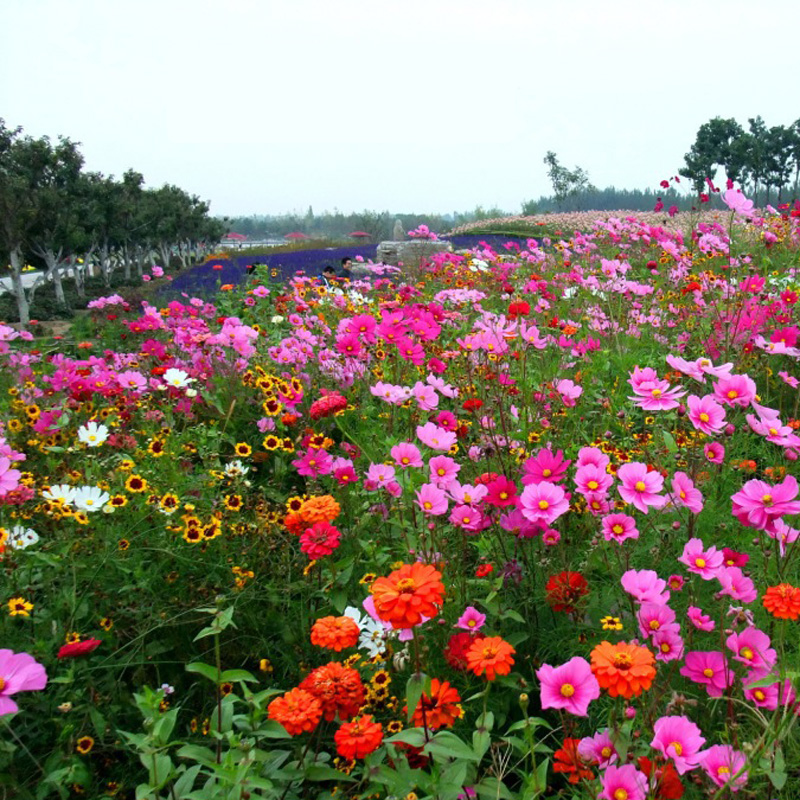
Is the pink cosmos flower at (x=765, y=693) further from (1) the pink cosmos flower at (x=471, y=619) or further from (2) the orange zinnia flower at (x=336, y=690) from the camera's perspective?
(2) the orange zinnia flower at (x=336, y=690)

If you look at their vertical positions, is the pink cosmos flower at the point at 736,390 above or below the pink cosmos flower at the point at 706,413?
above

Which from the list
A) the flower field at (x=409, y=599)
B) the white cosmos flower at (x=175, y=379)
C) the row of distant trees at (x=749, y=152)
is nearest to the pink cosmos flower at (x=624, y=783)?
the flower field at (x=409, y=599)

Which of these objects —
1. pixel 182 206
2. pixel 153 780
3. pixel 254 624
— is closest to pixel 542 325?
pixel 254 624

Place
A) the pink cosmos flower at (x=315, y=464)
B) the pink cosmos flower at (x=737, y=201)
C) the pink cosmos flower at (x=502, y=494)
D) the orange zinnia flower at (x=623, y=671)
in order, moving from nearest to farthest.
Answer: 1. the orange zinnia flower at (x=623, y=671)
2. the pink cosmos flower at (x=502, y=494)
3. the pink cosmos flower at (x=315, y=464)
4. the pink cosmos flower at (x=737, y=201)

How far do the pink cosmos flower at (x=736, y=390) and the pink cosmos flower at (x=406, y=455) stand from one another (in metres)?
0.72

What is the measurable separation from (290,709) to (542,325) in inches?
139

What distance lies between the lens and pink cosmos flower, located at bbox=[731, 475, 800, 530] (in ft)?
3.77

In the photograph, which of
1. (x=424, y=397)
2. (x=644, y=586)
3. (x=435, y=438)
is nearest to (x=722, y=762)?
(x=644, y=586)

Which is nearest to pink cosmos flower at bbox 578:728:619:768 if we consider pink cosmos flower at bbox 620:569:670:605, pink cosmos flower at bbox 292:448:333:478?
pink cosmos flower at bbox 620:569:670:605

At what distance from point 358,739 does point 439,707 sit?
0.56 feet

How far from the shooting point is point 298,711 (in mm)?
Result: 940

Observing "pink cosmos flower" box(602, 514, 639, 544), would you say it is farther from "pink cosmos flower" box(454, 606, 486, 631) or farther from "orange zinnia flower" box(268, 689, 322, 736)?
"orange zinnia flower" box(268, 689, 322, 736)

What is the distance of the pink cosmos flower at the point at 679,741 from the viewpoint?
945 mm

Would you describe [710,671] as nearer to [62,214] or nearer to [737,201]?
[737,201]
